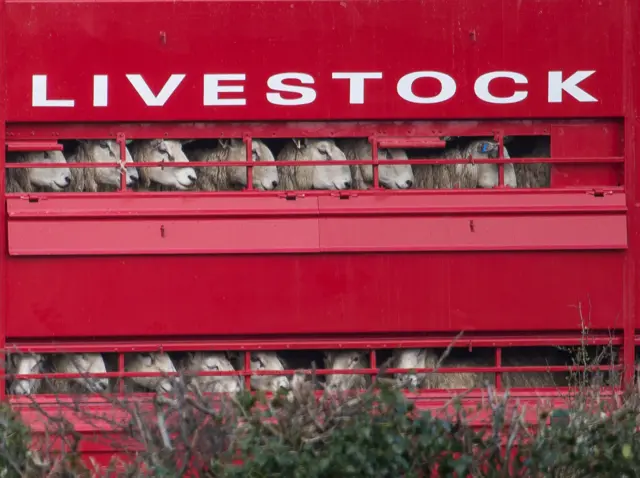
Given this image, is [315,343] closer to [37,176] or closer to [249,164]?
[249,164]

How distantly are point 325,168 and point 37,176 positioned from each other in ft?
6.19

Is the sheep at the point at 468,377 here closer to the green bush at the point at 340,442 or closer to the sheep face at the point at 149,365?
the sheep face at the point at 149,365

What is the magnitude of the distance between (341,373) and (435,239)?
103cm

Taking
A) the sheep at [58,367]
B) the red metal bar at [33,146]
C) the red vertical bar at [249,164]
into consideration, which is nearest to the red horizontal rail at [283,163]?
the red vertical bar at [249,164]

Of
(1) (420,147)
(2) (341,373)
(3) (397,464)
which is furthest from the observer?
(1) (420,147)

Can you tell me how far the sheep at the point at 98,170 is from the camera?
7797mm

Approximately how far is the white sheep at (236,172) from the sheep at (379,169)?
531 mm

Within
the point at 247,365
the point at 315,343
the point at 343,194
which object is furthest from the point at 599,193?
the point at 247,365

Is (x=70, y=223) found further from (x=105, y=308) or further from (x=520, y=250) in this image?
(x=520, y=250)

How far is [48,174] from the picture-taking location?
7.76 meters

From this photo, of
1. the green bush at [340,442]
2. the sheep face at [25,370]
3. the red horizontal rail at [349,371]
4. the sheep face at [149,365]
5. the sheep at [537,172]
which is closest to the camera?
the green bush at [340,442]

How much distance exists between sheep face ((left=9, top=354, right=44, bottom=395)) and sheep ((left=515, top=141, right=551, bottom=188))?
3406 mm

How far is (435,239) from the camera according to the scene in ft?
24.5

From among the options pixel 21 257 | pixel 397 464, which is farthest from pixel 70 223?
pixel 397 464
